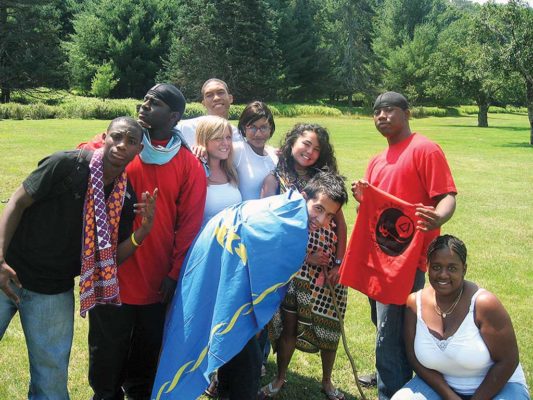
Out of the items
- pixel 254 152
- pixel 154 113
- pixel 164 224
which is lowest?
pixel 164 224

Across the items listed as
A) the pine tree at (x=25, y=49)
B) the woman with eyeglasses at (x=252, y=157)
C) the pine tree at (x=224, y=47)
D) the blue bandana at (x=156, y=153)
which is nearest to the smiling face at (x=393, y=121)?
the woman with eyeglasses at (x=252, y=157)

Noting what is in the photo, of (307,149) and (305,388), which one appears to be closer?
(307,149)

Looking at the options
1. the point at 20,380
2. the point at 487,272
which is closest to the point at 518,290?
the point at 487,272

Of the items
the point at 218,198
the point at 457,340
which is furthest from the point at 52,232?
the point at 457,340

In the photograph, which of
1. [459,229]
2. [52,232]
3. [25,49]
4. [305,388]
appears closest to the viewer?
[52,232]

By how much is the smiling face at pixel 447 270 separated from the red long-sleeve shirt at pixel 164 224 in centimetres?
162

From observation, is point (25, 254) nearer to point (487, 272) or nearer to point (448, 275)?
point (448, 275)

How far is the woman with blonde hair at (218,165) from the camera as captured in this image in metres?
3.97

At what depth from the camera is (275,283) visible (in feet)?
9.98

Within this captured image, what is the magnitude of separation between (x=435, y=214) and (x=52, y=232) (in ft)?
7.86

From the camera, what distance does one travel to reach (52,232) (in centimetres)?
312

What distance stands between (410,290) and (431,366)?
0.52 meters

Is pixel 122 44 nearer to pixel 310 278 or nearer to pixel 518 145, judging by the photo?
pixel 518 145

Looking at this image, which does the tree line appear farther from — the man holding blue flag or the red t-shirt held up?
the man holding blue flag
